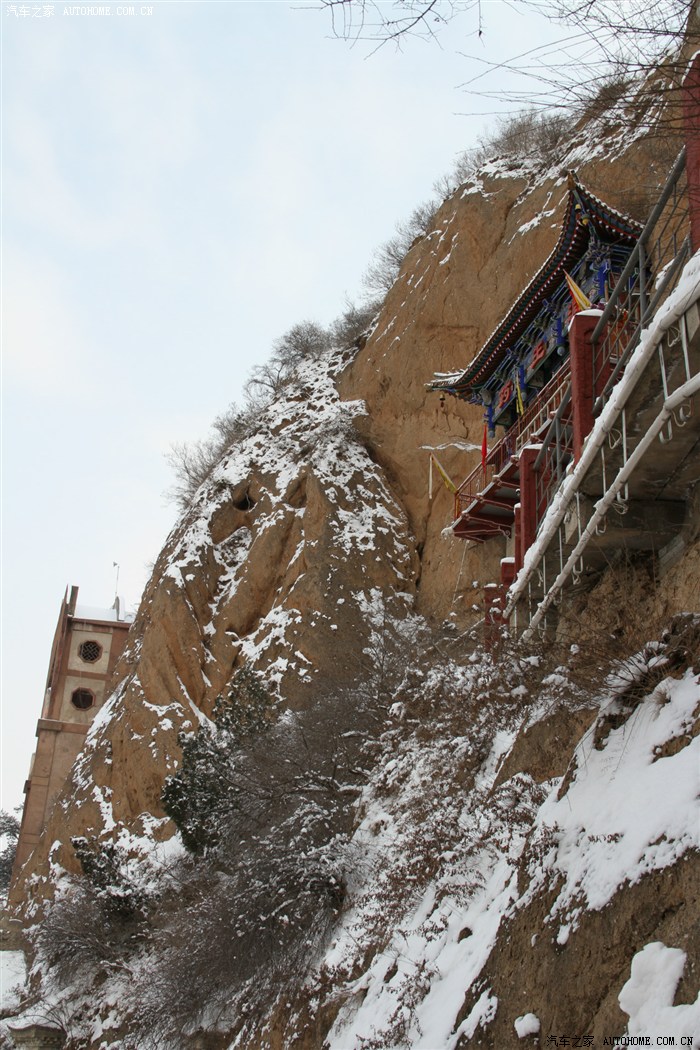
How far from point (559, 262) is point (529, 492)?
767cm

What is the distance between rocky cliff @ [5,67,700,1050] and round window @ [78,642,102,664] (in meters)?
13.6

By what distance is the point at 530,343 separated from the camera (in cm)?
2150

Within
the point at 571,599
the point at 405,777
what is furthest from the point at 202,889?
the point at 571,599

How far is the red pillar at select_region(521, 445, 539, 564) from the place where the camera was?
13.2 m

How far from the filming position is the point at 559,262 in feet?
62.2

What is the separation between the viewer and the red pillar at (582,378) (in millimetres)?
10266

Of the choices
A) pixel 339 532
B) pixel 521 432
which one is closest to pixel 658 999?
pixel 521 432

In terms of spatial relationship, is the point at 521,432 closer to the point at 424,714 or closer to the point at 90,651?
the point at 424,714

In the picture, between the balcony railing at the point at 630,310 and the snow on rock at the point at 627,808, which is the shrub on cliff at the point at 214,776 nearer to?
the balcony railing at the point at 630,310

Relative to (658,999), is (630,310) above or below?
above

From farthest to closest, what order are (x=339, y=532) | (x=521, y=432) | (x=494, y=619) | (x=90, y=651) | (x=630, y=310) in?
1. (x=90, y=651)
2. (x=339, y=532)
3. (x=521, y=432)
4. (x=494, y=619)
5. (x=630, y=310)

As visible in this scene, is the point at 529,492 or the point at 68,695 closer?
the point at 529,492

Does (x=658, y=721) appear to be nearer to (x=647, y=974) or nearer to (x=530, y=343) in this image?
(x=647, y=974)

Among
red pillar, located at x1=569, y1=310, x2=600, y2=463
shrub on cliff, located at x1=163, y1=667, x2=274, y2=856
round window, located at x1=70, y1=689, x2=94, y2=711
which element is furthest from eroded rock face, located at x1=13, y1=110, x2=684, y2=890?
round window, located at x1=70, y1=689, x2=94, y2=711
